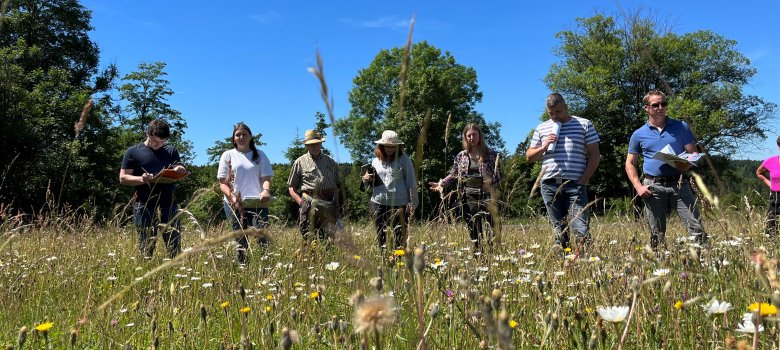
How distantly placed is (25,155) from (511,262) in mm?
23341

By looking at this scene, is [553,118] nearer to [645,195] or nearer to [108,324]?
[645,195]

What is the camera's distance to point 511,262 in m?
2.56

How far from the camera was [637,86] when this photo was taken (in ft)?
102

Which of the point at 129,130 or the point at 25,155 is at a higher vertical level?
the point at 129,130

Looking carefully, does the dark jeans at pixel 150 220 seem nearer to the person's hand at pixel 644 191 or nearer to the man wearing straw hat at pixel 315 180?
the man wearing straw hat at pixel 315 180

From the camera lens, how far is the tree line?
2080cm

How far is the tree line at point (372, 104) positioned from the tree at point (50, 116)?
0.05 metres

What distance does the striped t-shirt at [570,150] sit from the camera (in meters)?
4.38

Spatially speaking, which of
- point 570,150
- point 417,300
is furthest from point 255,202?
point 417,300

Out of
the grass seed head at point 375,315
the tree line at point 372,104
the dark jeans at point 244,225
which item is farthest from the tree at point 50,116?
the grass seed head at point 375,315

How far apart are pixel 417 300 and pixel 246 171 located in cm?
390

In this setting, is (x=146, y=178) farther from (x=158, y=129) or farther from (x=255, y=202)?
(x=255, y=202)

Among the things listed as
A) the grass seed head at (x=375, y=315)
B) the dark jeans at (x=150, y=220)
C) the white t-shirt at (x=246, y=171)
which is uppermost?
the white t-shirt at (x=246, y=171)

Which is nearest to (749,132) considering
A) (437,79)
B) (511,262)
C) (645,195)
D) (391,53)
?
(437,79)
